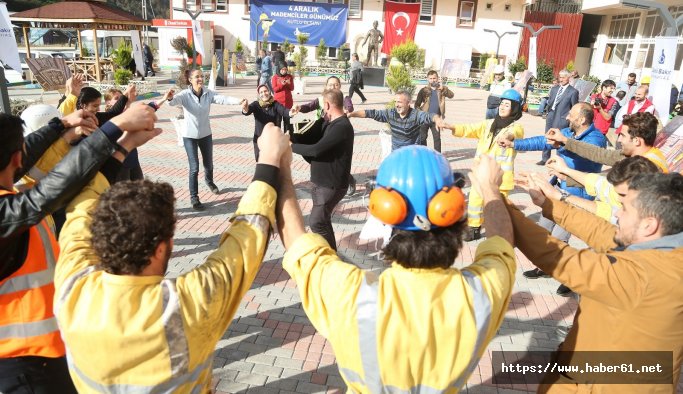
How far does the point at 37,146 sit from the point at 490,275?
235 cm

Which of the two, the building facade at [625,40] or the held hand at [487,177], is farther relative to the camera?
the building facade at [625,40]

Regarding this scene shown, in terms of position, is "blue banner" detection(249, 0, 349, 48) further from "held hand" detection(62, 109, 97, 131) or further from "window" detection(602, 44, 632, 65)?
"held hand" detection(62, 109, 97, 131)

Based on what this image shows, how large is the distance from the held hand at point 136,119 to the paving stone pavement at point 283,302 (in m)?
2.35

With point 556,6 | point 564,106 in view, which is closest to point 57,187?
point 564,106

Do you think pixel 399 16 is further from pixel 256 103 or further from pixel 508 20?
pixel 256 103

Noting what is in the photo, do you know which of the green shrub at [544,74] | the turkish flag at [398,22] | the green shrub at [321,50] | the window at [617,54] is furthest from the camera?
the turkish flag at [398,22]

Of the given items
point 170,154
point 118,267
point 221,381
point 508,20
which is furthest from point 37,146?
point 508,20

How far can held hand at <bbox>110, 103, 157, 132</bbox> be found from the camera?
68.9 inches

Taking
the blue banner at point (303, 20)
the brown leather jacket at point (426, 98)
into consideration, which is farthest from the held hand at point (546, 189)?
the blue banner at point (303, 20)

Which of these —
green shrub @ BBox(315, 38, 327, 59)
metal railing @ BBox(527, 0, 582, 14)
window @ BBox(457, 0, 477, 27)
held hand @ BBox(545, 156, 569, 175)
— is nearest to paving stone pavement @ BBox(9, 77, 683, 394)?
held hand @ BBox(545, 156, 569, 175)

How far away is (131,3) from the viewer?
67.8 meters

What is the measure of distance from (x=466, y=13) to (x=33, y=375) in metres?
35.0

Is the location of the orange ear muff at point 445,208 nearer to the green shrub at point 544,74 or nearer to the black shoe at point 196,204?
the black shoe at point 196,204

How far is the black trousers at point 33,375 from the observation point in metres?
1.96
